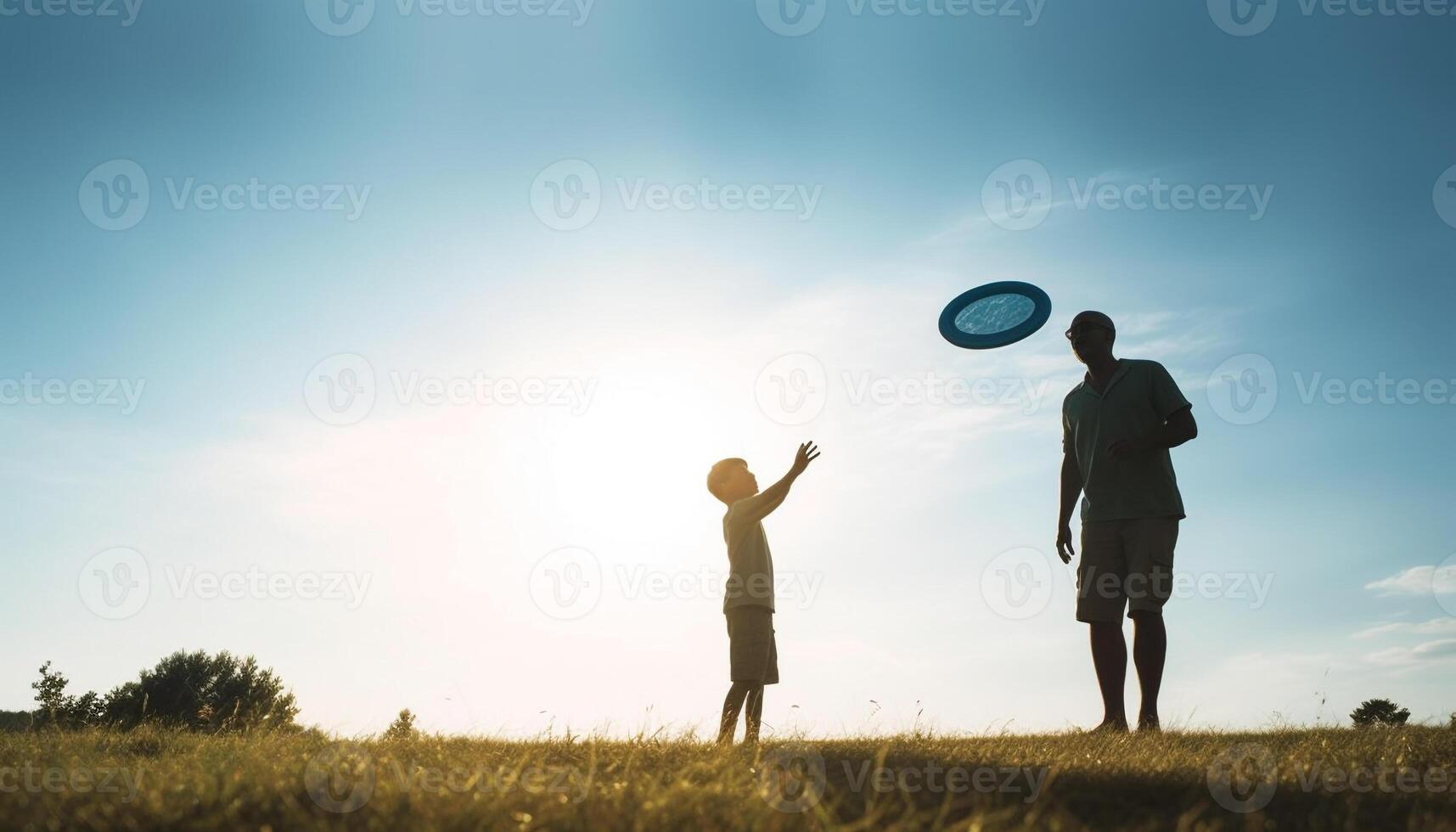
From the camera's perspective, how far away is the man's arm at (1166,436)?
6.58 meters

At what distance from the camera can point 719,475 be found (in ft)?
24.0

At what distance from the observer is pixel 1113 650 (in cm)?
668

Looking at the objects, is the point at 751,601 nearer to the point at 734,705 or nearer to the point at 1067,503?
the point at 734,705

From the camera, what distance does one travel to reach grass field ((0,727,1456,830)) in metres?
2.65

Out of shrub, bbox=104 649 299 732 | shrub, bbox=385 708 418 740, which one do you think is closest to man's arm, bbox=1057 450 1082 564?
shrub, bbox=385 708 418 740

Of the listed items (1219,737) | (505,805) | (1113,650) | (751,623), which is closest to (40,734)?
(751,623)

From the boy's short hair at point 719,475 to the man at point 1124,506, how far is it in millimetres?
2905

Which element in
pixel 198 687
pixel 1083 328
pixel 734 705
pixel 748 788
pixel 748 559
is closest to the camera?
pixel 748 788

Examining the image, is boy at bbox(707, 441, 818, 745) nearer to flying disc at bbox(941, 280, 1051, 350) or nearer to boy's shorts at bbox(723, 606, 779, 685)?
boy's shorts at bbox(723, 606, 779, 685)

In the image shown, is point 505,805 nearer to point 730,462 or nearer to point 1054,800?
point 1054,800

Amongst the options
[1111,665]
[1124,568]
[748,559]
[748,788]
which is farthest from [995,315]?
[748,788]

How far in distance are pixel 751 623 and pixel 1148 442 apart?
3328 millimetres

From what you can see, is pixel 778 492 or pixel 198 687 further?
pixel 198 687

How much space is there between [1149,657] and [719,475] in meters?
3.58
